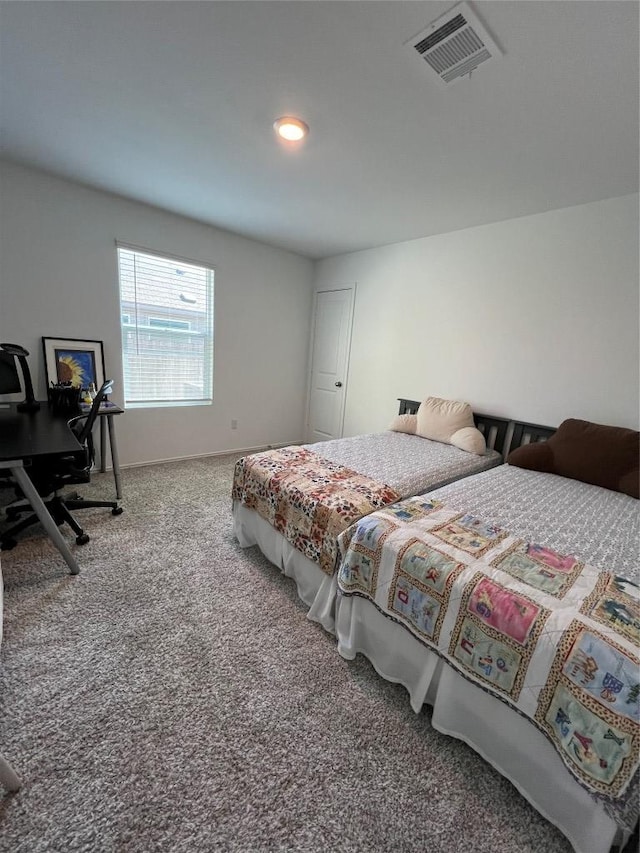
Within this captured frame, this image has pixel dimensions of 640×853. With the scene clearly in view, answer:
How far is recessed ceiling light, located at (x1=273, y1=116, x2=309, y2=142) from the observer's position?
1806 millimetres

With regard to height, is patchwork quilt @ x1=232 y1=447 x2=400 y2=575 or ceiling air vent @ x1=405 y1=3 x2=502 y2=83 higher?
ceiling air vent @ x1=405 y1=3 x2=502 y2=83

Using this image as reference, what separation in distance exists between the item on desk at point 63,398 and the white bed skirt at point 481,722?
2.56 m

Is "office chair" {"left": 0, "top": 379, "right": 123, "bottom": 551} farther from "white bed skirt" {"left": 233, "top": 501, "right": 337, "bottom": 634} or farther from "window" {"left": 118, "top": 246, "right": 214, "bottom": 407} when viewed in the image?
"window" {"left": 118, "top": 246, "right": 214, "bottom": 407}

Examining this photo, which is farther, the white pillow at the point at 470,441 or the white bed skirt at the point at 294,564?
the white pillow at the point at 470,441

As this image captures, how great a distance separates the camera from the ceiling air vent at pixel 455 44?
1216 millimetres

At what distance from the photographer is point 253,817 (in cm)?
101

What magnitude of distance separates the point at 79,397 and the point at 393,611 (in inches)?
115

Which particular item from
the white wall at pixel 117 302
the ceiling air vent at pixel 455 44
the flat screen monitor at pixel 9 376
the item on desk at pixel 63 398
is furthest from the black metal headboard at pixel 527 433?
the flat screen monitor at pixel 9 376

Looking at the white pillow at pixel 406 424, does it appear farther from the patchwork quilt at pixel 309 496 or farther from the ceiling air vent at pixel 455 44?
the ceiling air vent at pixel 455 44

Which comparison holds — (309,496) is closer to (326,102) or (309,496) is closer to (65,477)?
(65,477)

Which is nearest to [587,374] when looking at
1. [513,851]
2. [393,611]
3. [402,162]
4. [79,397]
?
[402,162]

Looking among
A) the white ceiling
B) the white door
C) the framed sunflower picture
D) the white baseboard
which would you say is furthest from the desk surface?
the white door

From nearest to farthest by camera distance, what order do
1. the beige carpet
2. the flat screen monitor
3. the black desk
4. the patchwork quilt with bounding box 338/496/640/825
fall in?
1. the patchwork quilt with bounding box 338/496/640/825
2. the beige carpet
3. the black desk
4. the flat screen monitor

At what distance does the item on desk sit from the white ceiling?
5.44ft
